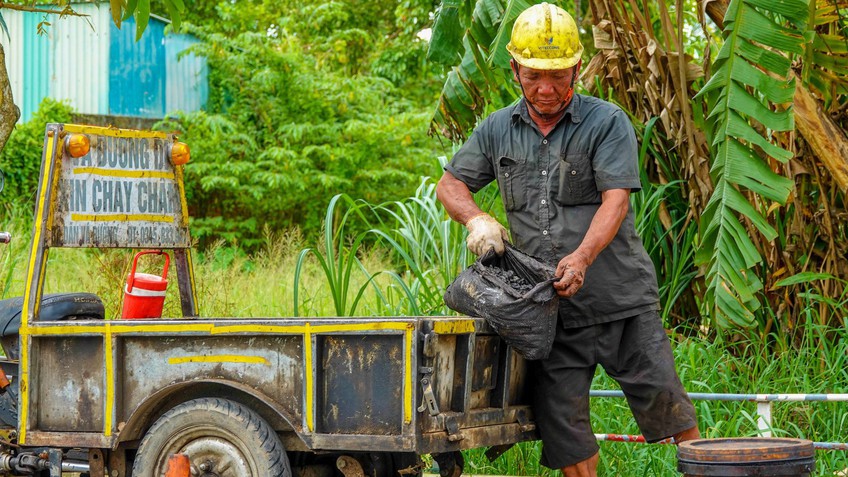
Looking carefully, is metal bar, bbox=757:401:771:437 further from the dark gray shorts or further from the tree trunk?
the tree trunk

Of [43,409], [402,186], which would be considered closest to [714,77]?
[43,409]

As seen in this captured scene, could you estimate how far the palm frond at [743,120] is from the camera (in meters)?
5.10

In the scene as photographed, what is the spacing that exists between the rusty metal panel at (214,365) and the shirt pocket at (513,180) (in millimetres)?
1101

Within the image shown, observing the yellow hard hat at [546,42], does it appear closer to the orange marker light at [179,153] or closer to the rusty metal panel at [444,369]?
the rusty metal panel at [444,369]

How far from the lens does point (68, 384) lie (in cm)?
442

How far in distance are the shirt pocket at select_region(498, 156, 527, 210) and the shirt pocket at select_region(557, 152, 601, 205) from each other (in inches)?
6.7

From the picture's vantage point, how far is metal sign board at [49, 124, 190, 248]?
476cm

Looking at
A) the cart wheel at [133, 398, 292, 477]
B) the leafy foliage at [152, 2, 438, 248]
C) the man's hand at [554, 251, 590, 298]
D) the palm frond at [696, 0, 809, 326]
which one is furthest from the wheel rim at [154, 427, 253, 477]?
the leafy foliage at [152, 2, 438, 248]

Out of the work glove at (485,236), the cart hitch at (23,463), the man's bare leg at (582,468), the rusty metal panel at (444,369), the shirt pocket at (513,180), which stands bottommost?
the cart hitch at (23,463)

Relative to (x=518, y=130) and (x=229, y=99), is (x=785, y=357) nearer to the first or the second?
(x=518, y=130)

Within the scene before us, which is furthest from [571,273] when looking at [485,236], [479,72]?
[479,72]

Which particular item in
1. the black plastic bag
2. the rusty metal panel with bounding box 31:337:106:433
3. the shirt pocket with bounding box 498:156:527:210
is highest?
the shirt pocket with bounding box 498:156:527:210

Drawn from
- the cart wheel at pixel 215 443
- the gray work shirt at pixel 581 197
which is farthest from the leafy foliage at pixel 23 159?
the gray work shirt at pixel 581 197

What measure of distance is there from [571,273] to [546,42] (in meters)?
0.91
